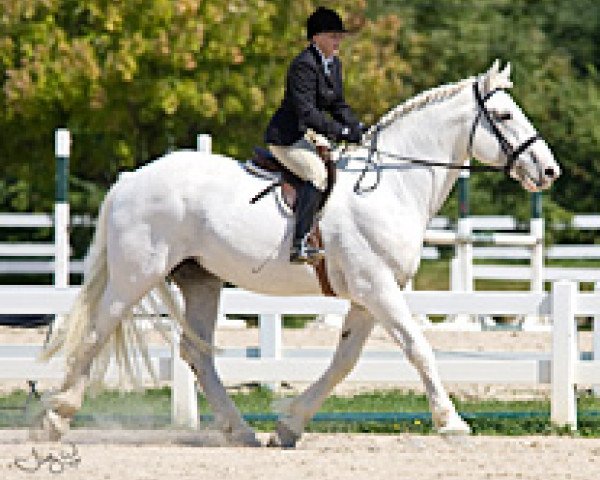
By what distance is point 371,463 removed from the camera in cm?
910

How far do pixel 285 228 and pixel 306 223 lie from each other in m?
0.23

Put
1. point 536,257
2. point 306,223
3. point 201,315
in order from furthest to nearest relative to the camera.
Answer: point 536,257 → point 201,315 → point 306,223

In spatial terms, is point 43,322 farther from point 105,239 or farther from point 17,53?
point 17,53

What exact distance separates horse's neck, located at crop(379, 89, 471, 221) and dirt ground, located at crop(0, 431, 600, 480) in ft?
4.94

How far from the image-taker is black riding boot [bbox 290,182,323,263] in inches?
391

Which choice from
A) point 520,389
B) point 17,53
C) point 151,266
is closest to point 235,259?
point 151,266

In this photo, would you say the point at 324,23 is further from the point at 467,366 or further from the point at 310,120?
the point at 467,366

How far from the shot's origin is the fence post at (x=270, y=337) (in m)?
12.4

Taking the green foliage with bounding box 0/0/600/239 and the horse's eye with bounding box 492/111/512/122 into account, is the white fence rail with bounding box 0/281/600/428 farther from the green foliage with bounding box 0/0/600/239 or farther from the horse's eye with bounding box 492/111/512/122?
the green foliage with bounding box 0/0/600/239

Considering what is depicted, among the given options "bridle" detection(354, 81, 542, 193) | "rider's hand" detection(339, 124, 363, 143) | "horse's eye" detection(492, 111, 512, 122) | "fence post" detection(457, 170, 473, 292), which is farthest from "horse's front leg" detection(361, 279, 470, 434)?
"fence post" detection(457, 170, 473, 292)

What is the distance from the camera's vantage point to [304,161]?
10.0 metres

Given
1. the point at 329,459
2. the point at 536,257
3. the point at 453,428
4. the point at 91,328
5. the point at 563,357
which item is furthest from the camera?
the point at 536,257

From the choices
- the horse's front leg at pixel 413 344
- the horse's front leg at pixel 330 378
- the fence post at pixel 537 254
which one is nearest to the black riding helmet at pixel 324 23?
the horse's front leg at pixel 413 344

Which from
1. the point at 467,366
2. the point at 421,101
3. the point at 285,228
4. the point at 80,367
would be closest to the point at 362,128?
the point at 421,101
